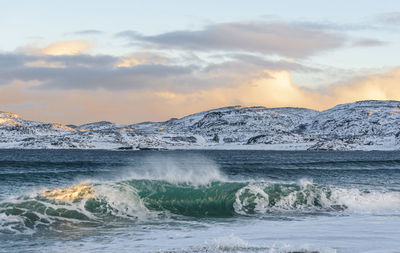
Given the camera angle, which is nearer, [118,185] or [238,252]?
[238,252]

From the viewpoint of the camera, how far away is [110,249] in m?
16.2

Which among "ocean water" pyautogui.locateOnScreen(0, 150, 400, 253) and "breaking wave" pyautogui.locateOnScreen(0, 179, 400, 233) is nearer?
"ocean water" pyautogui.locateOnScreen(0, 150, 400, 253)

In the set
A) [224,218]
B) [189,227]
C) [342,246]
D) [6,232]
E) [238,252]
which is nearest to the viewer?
[238,252]

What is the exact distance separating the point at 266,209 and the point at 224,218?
3396 millimetres

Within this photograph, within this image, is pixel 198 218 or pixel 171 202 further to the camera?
pixel 171 202

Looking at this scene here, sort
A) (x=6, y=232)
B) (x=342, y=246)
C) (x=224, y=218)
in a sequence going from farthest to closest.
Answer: (x=224, y=218)
(x=6, y=232)
(x=342, y=246)

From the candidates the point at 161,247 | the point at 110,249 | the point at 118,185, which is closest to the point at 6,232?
the point at 110,249

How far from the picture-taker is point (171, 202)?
90.7 ft

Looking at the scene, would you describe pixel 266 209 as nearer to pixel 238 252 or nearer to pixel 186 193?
pixel 186 193

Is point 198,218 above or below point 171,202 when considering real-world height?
below

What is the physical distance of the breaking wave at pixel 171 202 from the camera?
2266 cm

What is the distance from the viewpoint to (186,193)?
29.1 metres

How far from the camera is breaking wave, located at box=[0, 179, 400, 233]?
22.7m

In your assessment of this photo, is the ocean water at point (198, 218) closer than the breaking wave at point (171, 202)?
Yes
